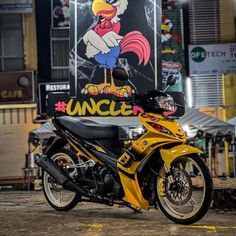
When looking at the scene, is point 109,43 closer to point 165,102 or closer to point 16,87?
point 165,102

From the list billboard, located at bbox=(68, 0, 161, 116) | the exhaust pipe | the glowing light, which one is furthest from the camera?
the glowing light

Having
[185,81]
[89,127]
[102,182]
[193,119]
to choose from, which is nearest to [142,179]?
[102,182]

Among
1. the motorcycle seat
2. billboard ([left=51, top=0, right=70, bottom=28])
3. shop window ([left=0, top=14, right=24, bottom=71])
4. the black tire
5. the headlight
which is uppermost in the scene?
billboard ([left=51, top=0, right=70, bottom=28])

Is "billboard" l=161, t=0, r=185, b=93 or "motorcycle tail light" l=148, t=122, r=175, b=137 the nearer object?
"motorcycle tail light" l=148, t=122, r=175, b=137

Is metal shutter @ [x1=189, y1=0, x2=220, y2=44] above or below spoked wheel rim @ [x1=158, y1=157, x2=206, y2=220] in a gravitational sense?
above

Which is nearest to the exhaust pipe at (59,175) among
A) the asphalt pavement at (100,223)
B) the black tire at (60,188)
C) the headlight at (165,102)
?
the black tire at (60,188)

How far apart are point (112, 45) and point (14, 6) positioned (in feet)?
24.9

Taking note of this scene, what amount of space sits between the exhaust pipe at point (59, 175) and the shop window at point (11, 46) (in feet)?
39.4

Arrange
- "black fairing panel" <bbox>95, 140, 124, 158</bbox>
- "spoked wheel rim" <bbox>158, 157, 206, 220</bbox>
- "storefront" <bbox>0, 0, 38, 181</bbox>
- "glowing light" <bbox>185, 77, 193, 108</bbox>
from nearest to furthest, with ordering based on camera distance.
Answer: "spoked wheel rim" <bbox>158, 157, 206, 220</bbox> < "black fairing panel" <bbox>95, 140, 124, 158</bbox> < "storefront" <bbox>0, 0, 38, 181</bbox> < "glowing light" <bbox>185, 77, 193, 108</bbox>

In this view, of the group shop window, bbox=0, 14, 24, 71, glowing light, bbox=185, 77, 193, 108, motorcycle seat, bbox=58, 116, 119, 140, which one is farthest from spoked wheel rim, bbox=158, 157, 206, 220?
shop window, bbox=0, 14, 24, 71

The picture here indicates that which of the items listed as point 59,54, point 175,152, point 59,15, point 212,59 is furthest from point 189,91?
point 175,152

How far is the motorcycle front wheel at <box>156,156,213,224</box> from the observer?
5.39 metres

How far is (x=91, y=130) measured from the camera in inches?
252

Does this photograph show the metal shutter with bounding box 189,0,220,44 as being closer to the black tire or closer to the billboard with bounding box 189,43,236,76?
the billboard with bounding box 189,43,236,76
